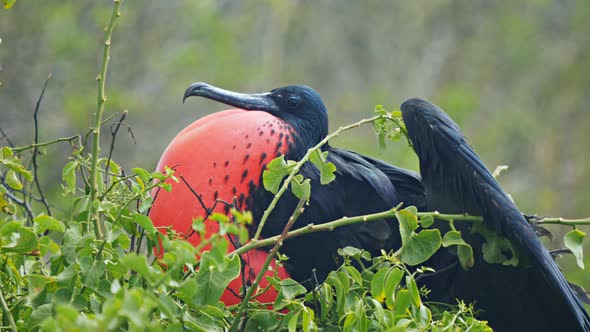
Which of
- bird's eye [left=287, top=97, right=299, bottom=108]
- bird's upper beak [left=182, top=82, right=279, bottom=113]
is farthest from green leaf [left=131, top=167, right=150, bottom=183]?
bird's eye [left=287, top=97, right=299, bottom=108]

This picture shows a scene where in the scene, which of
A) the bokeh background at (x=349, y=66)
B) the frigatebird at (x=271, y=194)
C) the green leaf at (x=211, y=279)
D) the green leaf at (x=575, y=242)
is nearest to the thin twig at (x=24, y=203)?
the frigatebird at (x=271, y=194)

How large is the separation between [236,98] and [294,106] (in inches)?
4.5

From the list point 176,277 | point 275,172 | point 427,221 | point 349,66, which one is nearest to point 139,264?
point 176,277

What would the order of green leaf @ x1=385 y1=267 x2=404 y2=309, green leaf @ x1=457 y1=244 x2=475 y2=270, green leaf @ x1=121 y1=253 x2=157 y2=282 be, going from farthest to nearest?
green leaf @ x1=457 y1=244 x2=475 y2=270 → green leaf @ x1=385 y1=267 x2=404 y2=309 → green leaf @ x1=121 y1=253 x2=157 y2=282

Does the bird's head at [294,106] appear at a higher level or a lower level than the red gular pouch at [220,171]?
higher

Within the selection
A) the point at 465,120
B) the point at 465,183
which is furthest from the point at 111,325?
the point at 465,120

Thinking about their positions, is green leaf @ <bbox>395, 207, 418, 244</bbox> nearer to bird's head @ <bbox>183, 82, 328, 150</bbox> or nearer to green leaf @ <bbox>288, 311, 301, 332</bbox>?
green leaf @ <bbox>288, 311, 301, 332</bbox>

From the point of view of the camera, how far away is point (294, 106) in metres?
2.04

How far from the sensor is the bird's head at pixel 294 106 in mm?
1990

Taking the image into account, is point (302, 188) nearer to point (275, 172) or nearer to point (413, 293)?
point (275, 172)

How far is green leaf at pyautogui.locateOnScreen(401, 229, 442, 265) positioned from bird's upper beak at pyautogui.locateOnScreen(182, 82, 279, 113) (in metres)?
0.72

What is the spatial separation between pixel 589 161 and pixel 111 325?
8.77 m

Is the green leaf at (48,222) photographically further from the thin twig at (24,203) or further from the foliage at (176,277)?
the thin twig at (24,203)

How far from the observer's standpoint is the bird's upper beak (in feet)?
6.43
